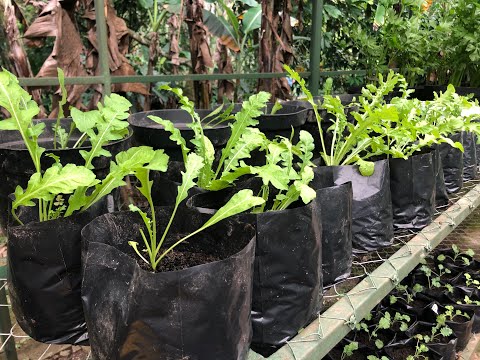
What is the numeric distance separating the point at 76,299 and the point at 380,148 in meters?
0.90

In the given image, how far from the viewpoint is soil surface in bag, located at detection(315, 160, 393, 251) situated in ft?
→ 3.59

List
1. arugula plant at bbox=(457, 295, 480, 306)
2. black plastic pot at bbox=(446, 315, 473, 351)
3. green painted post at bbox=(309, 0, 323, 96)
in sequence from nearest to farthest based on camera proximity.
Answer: black plastic pot at bbox=(446, 315, 473, 351) < arugula plant at bbox=(457, 295, 480, 306) < green painted post at bbox=(309, 0, 323, 96)

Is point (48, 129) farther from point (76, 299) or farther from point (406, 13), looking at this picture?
point (406, 13)

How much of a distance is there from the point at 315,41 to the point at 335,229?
5.01ft

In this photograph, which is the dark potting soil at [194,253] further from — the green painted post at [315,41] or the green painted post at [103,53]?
the green painted post at [315,41]

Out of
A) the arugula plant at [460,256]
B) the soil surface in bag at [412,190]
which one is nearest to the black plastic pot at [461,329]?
the arugula plant at [460,256]

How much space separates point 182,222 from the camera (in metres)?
0.76

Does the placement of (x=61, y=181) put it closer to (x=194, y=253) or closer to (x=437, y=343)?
(x=194, y=253)

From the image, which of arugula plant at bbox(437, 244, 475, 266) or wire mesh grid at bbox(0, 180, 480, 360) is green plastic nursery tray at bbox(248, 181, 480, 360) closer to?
wire mesh grid at bbox(0, 180, 480, 360)

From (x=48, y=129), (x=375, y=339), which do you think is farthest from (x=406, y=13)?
(x=48, y=129)

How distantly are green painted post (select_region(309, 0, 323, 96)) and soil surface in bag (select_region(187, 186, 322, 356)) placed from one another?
163cm

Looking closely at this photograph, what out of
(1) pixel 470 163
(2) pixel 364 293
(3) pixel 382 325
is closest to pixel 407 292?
(3) pixel 382 325

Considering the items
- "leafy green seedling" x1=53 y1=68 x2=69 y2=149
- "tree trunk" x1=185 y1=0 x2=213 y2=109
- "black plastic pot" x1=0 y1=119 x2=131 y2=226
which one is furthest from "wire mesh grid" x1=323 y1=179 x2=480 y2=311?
"tree trunk" x1=185 y1=0 x2=213 y2=109

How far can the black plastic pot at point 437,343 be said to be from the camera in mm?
1730
